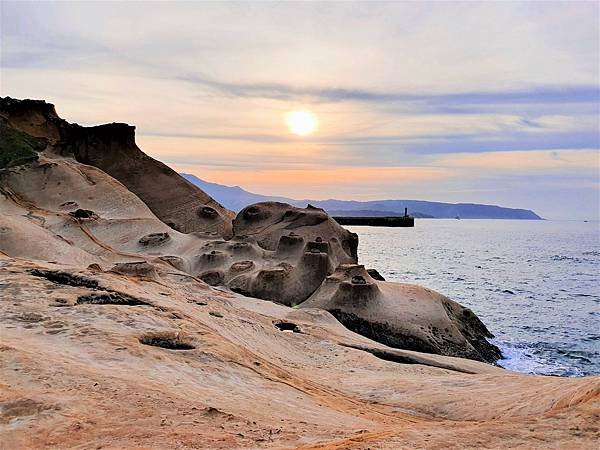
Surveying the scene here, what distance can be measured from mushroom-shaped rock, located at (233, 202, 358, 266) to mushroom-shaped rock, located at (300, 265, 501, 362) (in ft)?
11.2

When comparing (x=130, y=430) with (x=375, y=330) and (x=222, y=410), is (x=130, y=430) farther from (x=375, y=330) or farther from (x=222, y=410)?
(x=375, y=330)

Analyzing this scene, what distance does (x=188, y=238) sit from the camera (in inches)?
882

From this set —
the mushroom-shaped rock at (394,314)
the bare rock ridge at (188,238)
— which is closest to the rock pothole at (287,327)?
the bare rock ridge at (188,238)

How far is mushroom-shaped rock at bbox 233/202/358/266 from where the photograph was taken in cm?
2228

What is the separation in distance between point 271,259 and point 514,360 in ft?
28.1

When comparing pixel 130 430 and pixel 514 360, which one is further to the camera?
pixel 514 360

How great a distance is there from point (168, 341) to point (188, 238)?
52.3 feet

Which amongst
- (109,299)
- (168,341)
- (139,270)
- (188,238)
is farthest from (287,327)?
(188,238)

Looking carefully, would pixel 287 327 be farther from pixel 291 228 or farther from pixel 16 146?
pixel 16 146

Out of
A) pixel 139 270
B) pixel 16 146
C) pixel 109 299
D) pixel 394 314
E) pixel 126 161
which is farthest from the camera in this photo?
pixel 126 161

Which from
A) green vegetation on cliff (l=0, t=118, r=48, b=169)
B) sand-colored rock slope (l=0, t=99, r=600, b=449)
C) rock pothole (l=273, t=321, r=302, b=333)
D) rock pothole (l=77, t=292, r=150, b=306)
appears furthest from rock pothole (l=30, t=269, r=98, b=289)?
green vegetation on cliff (l=0, t=118, r=48, b=169)

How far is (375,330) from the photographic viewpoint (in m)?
16.2

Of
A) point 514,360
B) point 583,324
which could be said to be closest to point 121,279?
point 514,360

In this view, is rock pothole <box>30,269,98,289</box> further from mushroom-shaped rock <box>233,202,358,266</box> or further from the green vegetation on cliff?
the green vegetation on cliff
